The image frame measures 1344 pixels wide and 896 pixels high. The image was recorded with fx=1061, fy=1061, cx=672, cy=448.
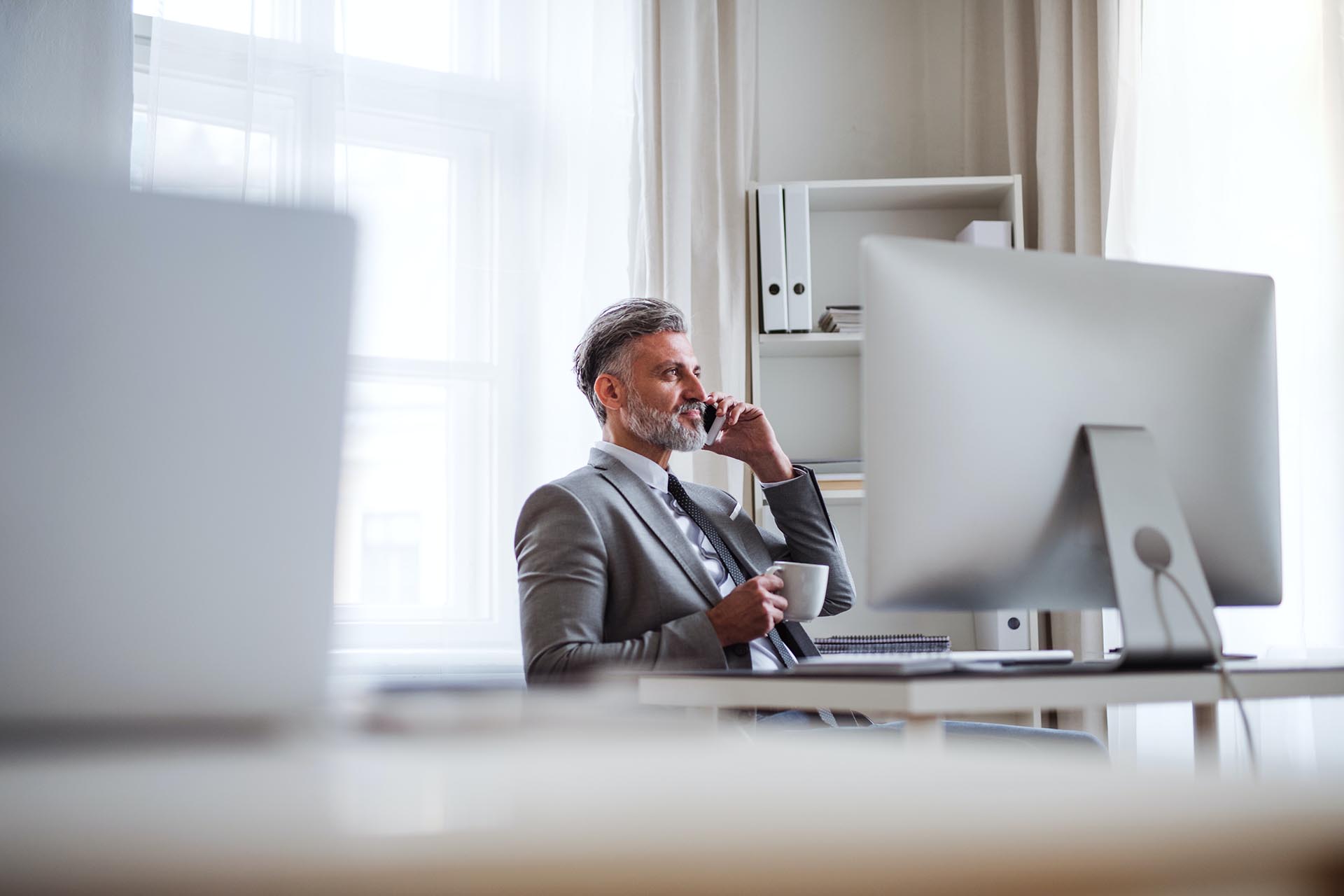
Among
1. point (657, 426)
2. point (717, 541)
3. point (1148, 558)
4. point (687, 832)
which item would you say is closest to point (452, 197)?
point (657, 426)

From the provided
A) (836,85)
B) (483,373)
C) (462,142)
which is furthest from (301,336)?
(836,85)

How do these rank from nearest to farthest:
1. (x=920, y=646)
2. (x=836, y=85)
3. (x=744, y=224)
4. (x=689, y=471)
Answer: (x=920, y=646) < (x=689, y=471) < (x=744, y=224) < (x=836, y=85)

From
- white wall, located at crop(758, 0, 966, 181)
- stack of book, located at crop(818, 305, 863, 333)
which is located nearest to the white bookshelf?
stack of book, located at crop(818, 305, 863, 333)

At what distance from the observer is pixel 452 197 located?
2.52 metres

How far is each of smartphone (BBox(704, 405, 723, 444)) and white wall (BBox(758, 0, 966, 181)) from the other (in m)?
1.44

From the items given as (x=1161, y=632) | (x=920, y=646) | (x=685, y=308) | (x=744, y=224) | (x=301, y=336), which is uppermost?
(x=744, y=224)

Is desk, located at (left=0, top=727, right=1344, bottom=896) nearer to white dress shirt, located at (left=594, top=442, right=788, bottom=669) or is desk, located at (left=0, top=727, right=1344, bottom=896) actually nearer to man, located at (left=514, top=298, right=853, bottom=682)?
man, located at (left=514, top=298, right=853, bottom=682)

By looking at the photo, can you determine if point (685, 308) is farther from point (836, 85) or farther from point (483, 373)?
point (836, 85)

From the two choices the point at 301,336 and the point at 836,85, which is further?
the point at 836,85

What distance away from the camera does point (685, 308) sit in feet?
9.18

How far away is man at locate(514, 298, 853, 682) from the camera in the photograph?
1472 millimetres

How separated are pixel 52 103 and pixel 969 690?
2.20 feet

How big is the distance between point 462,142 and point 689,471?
983 millimetres

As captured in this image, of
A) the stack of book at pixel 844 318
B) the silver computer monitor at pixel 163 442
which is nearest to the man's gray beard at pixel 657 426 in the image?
the stack of book at pixel 844 318
